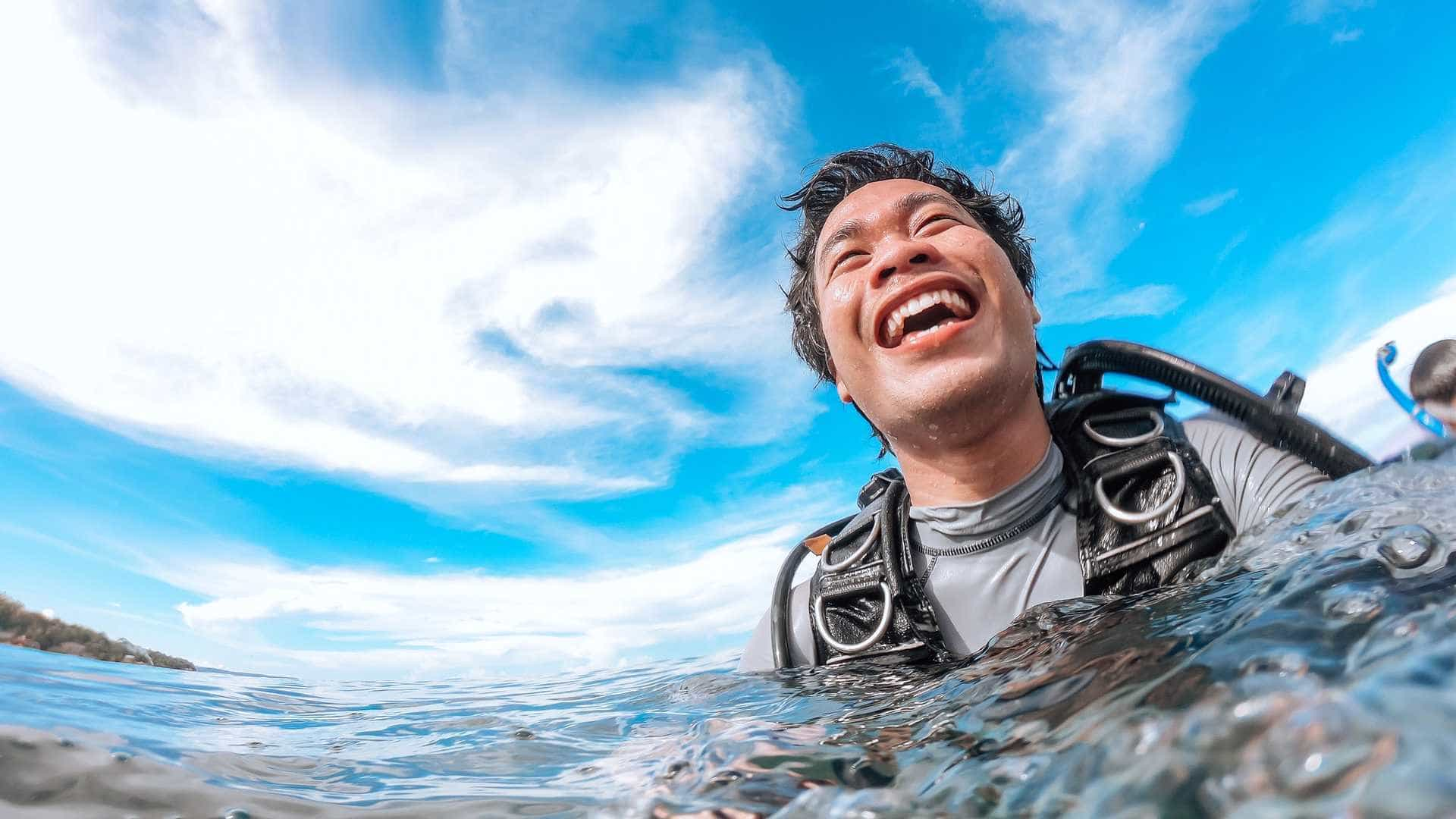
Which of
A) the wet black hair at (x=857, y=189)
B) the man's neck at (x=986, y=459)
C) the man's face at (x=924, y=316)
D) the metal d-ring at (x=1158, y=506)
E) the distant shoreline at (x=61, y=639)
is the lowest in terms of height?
the distant shoreline at (x=61, y=639)

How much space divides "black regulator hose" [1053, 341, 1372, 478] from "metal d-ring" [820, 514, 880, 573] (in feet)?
5.78

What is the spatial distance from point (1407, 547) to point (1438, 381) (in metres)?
1.78

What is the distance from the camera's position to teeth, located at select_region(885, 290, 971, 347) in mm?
3861

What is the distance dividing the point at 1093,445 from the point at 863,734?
2.58 metres

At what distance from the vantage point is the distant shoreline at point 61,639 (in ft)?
20.6

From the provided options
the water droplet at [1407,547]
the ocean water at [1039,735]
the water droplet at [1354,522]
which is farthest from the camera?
the water droplet at [1354,522]

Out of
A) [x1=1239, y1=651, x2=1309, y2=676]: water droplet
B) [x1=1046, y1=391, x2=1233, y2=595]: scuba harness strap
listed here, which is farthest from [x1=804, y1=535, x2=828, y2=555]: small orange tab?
[x1=1239, y1=651, x2=1309, y2=676]: water droplet

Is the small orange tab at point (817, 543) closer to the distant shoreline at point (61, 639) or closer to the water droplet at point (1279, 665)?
the water droplet at point (1279, 665)

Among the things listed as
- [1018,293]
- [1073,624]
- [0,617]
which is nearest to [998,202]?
[1018,293]

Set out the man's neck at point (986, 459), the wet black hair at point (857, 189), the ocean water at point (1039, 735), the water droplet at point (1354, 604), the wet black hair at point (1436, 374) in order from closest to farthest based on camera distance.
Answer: the ocean water at point (1039, 735) → the water droplet at point (1354, 604) → the wet black hair at point (1436, 374) → the man's neck at point (986, 459) → the wet black hair at point (857, 189)

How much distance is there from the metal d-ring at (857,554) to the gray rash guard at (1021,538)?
26 centimetres

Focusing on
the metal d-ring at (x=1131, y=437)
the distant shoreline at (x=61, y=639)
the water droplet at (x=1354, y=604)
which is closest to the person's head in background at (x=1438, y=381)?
the metal d-ring at (x=1131, y=437)

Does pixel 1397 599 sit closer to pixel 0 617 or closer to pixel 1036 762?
pixel 1036 762

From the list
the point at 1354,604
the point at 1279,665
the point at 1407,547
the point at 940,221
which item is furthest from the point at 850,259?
the point at 1279,665
